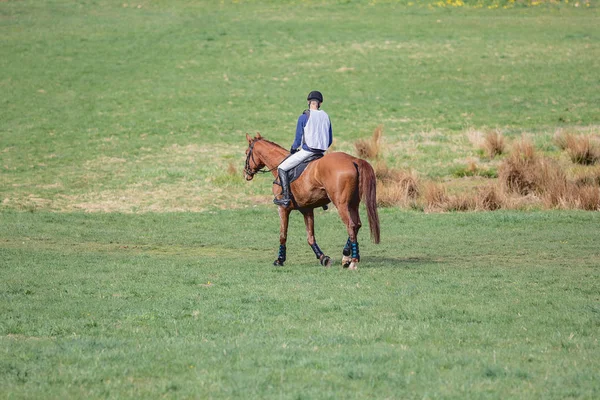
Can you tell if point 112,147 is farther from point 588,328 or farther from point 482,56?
point 588,328

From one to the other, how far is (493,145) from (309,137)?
16508mm

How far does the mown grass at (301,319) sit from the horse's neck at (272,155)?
180cm

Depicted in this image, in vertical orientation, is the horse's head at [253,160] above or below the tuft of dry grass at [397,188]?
above

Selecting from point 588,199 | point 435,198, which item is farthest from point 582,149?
point 435,198

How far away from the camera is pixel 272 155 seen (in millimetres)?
16516

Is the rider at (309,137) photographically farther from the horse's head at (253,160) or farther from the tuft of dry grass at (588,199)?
the tuft of dry grass at (588,199)

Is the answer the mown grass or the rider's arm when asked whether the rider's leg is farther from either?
the mown grass

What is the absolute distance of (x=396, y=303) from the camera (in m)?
11.9

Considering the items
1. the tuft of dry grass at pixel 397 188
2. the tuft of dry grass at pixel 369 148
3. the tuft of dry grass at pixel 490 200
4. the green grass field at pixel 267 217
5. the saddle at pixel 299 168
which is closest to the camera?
the green grass field at pixel 267 217

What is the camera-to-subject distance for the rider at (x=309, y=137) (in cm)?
1534

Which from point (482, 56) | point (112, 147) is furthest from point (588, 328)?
point (482, 56)

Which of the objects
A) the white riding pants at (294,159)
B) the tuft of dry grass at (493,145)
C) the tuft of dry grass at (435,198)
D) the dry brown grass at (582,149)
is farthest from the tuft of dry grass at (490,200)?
the white riding pants at (294,159)

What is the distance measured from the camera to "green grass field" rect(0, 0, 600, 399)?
9.01 m

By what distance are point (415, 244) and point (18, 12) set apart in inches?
1793
